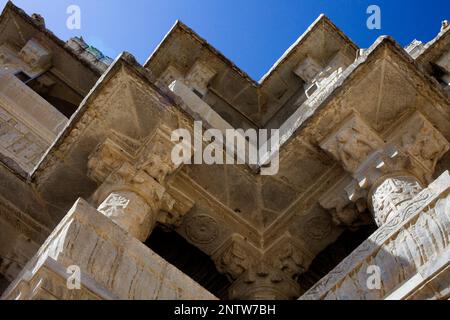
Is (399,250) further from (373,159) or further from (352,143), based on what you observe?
(352,143)

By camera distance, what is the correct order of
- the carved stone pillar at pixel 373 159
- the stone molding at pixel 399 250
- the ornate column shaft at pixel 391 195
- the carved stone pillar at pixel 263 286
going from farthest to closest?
1. the carved stone pillar at pixel 263 286
2. the carved stone pillar at pixel 373 159
3. the ornate column shaft at pixel 391 195
4. the stone molding at pixel 399 250

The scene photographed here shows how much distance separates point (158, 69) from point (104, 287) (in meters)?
8.18

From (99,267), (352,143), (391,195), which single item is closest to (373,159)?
(352,143)

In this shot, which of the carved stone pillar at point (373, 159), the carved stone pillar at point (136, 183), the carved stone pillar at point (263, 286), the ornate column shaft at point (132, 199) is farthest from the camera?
the carved stone pillar at point (263, 286)

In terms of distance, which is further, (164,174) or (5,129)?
(5,129)

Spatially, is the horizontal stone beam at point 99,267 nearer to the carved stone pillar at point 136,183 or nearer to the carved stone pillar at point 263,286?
the carved stone pillar at point 136,183

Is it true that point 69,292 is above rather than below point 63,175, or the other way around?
below

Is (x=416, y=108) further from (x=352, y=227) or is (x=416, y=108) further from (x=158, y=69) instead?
(x=158, y=69)

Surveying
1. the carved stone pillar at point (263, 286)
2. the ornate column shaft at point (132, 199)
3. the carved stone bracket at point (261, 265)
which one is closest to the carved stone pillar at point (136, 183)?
the ornate column shaft at point (132, 199)

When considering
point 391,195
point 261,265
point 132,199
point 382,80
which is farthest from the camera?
point 261,265

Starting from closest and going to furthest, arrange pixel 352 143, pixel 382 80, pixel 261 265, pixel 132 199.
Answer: pixel 132 199 < pixel 352 143 < pixel 382 80 < pixel 261 265

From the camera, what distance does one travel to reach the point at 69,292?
4.73 meters

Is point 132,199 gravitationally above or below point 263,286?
above
